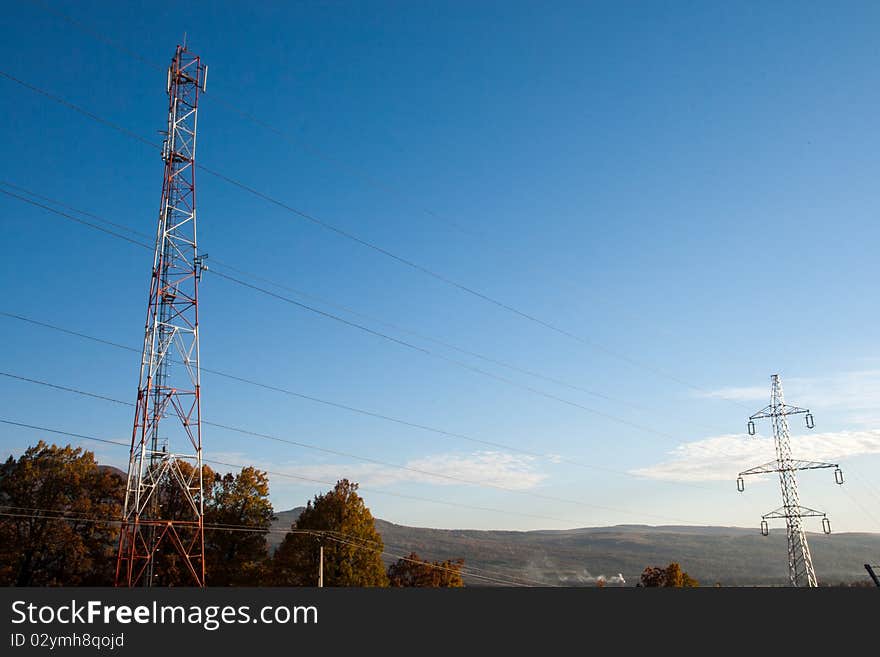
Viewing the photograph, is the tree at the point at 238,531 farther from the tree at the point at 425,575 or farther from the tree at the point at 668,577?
the tree at the point at 668,577

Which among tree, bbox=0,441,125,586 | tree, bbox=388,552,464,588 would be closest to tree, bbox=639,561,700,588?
tree, bbox=388,552,464,588

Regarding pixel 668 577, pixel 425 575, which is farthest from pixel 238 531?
pixel 668 577

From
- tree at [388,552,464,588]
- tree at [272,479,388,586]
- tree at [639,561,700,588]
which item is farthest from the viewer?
tree at [639,561,700,588]

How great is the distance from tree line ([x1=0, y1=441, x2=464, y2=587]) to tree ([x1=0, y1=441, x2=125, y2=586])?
0.06 metres

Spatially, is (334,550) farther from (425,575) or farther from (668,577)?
(668,577)

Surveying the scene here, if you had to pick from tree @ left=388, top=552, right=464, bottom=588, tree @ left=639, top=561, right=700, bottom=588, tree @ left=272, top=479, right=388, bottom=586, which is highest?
tree @ left=272, top=479, right=388, bottom=586

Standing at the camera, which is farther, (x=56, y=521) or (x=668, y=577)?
(x=668, y=577)

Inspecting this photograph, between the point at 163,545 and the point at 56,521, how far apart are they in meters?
7.76

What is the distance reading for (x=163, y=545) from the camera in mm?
49500

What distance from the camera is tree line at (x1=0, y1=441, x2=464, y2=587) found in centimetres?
4322

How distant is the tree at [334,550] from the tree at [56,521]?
12121 mm

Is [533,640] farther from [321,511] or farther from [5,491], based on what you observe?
[5,491]

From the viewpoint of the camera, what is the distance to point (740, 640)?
1409 cm

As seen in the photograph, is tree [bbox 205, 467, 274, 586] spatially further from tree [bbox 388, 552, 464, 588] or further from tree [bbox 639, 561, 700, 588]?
tree [bbox 639, 561, 700, 588]
